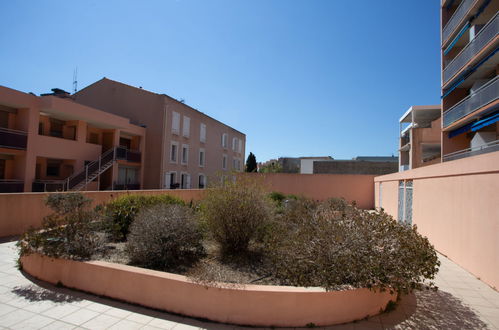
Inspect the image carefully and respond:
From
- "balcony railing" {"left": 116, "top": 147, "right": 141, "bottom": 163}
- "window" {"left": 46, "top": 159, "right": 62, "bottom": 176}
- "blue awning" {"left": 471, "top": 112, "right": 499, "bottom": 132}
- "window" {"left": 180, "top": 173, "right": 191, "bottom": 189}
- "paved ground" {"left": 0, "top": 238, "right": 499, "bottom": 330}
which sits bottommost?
"paved ground" {"left": 0, "top": 238, "right": 499, "bottom": 330}

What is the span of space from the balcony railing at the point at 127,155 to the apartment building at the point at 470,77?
66.1 feet

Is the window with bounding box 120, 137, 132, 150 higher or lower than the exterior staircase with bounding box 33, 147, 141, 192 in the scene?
higher

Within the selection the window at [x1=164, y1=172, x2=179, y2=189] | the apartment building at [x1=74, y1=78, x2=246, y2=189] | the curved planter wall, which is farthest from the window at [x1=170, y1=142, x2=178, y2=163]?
the curved planter wall

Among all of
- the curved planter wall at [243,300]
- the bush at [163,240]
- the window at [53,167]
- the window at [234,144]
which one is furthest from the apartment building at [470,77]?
the window at [234,144]

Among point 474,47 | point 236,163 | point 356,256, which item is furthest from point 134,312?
point 236,163

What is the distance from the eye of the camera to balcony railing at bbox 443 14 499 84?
37.8 ft

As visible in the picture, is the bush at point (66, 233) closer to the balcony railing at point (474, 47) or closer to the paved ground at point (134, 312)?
the paved ground at point (134, 312)

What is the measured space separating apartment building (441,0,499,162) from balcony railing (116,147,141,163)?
2016cm

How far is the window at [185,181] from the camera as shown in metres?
24.8

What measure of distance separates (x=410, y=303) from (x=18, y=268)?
6.90m

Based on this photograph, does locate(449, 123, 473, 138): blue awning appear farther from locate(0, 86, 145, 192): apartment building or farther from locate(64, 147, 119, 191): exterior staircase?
locate(64, 147, 119, 191): exterior staircase

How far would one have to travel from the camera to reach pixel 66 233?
5.05 meters

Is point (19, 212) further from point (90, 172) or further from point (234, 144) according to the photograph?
point (234, 144)

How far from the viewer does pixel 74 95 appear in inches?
899
